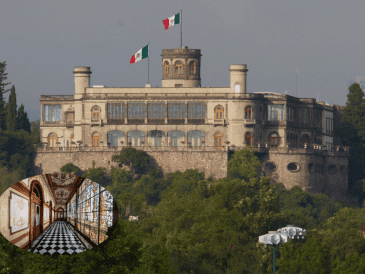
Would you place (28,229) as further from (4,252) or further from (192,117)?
(192,117)

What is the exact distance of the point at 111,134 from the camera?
136 m

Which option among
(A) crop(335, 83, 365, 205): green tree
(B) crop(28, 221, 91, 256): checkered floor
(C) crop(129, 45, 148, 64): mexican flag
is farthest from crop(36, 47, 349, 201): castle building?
(B) crop(28, 221, 91, 256): checkered floor

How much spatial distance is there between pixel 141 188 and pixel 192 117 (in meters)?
14.9

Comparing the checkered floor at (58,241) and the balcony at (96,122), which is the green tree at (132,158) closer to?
the balcony at (96,122)

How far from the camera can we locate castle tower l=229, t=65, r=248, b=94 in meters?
137

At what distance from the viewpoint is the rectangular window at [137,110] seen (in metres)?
136

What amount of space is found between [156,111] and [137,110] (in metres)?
2.92

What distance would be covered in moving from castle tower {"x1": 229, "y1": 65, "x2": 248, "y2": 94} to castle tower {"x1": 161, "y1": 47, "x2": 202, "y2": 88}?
8.07m

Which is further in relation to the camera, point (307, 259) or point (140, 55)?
point (140, 55)

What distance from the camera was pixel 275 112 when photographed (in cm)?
13850

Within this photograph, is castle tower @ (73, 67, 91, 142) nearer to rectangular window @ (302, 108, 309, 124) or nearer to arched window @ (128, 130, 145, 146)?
arched window @ (128, 130, 145, 146)

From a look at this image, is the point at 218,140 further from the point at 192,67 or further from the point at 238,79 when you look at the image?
the point at 192,67

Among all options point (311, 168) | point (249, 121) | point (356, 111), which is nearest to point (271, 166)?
point (311, 168)

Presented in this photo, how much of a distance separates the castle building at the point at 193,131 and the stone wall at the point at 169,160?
0.49 feet
